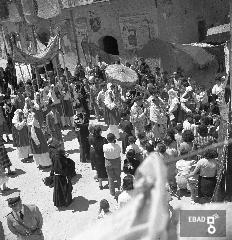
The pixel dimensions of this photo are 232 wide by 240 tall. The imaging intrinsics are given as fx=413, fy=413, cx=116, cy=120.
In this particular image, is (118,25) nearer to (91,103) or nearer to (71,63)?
(71,63)

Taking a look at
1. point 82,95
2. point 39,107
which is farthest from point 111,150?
point 82,95

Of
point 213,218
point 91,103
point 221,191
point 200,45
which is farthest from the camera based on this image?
point 200,45

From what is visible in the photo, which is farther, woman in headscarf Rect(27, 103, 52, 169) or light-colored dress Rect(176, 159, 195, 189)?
woman in headscarf Rect(27, 103, 52, 169)

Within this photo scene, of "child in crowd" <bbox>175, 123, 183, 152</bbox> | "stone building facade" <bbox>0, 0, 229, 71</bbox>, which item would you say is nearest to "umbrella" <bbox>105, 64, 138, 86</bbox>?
"child in crowd" <bbox>175, 123, 183, 152</bbox>

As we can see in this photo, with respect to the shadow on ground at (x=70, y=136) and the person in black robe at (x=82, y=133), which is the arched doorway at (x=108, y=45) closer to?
the shadow on ground at (x=70, y=136)

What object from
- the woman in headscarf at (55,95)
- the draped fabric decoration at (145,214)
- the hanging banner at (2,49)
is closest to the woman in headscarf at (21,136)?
the woman in headscarf at (55,95)

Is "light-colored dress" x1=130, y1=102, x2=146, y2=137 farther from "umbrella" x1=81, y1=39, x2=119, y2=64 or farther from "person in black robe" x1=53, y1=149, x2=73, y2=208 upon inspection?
"umbrella" x1=81, y1=39, x2=119, y2=64

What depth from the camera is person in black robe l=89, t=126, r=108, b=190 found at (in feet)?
26.0

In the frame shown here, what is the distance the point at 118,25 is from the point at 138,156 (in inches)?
430

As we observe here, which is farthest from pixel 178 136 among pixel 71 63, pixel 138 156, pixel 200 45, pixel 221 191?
pixel 71 63

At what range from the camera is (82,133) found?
953 centimetres

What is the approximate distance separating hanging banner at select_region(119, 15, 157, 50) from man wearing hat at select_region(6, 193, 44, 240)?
11.8 m

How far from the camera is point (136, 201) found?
6.34ft

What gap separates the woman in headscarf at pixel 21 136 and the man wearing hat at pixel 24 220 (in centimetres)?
459
